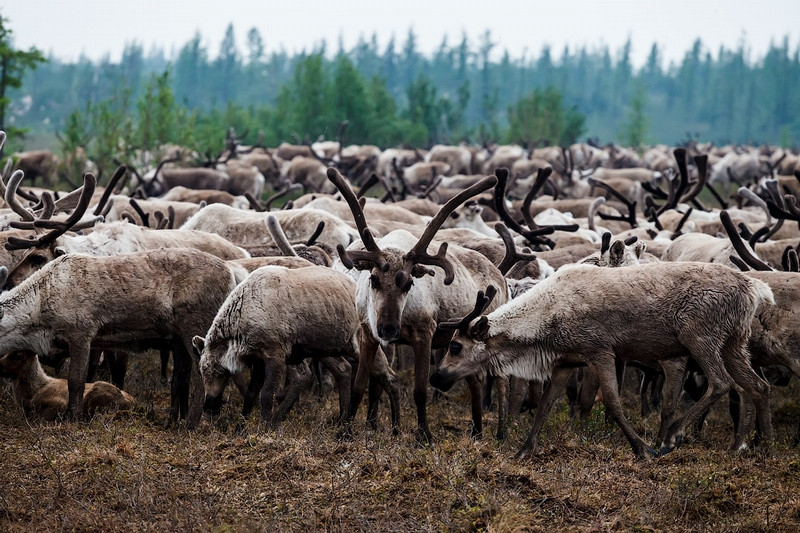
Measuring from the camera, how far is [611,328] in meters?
7.35

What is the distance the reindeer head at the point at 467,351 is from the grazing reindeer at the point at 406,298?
235 mm

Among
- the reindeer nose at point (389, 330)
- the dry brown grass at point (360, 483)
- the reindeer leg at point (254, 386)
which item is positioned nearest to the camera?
the dry brown grass at point (360, 483)

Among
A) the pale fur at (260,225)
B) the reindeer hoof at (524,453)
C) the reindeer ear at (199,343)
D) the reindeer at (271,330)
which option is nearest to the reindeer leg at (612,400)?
the reindeer hoof at (524,453)

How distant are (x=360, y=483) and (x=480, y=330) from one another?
1.74 m

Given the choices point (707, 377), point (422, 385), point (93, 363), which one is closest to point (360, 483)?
point (422, 385)

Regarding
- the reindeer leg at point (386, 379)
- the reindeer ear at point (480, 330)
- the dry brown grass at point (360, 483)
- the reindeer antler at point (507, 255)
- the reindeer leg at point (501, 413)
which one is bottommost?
the reindeer leg at point (501, 413)

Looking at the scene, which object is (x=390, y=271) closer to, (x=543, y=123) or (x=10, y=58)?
(x=10, y=58)

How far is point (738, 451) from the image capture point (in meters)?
7.68

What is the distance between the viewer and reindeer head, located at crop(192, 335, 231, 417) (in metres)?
7.74

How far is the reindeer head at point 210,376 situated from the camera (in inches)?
Answer: 305

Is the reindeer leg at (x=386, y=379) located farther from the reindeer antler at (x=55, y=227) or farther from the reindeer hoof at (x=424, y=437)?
the reindeer antler at (x=55, y=227)

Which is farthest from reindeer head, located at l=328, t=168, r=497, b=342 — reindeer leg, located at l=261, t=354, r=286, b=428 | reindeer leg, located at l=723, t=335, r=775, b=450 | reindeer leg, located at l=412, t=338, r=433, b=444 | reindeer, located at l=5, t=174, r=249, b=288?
reindeer, located at l=5, t=174, r=249, b=288

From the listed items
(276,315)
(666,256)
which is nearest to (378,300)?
(276,315)

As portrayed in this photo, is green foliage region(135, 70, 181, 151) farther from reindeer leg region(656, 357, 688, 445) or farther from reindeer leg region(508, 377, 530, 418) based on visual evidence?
reindeer leg region(656, 357, 688, 445)
